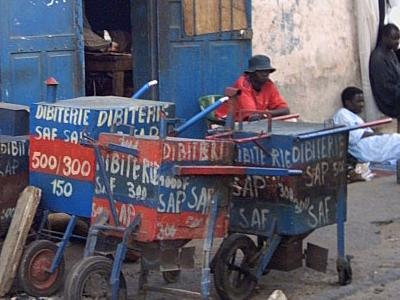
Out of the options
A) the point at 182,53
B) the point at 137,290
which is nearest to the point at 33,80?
the point at 182,53

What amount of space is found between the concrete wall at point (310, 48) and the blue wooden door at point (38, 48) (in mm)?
2410

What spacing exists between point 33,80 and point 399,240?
10.1ft

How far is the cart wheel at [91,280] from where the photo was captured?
5574 millimetres

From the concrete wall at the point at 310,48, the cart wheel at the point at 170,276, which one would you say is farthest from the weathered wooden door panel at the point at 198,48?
the cart wheel at the point at 170,276

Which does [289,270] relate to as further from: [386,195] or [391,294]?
[386,195]

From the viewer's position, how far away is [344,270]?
6.54 m

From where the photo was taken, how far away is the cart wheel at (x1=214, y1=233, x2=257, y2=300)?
239 inches

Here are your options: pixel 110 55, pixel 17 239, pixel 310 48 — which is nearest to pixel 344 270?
pixel 17 239

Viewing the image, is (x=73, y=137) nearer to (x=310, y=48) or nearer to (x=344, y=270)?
(x=344, y=270)

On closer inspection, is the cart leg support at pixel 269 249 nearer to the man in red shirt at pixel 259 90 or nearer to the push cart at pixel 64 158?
the push cart at pixel 64 158

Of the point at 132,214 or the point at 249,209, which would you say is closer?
the point at 132,214

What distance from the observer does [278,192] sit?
6082 mm

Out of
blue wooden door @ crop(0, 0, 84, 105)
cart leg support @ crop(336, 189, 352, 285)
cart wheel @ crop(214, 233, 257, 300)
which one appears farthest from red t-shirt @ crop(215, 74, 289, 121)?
cart wheel @ crop(214, 233, 257, 300)

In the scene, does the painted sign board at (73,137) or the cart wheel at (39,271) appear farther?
the cart wheel at (39,271)
